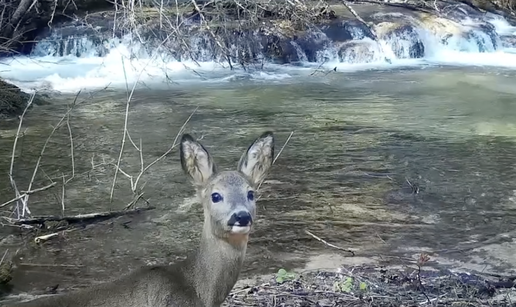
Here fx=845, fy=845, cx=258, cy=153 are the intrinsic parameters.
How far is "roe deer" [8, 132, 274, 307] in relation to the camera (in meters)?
4.34

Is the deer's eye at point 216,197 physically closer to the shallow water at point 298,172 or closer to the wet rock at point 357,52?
the shallow water at point 298,172

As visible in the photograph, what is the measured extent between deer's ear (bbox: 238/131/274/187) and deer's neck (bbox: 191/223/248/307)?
41 cm

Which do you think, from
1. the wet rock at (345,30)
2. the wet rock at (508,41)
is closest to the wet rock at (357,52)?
the wet rock at (345,30)

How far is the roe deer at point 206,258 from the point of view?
14.2 ft

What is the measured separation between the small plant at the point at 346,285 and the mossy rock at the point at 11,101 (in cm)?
874

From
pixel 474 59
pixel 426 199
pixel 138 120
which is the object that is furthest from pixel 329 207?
pixel 474 59

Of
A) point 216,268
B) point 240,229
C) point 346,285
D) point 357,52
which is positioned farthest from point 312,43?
point 240,229

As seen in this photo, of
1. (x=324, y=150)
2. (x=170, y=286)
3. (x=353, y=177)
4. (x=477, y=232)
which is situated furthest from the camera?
(x=324, y=150)

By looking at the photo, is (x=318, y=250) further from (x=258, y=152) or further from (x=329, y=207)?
(x=258, y=152)

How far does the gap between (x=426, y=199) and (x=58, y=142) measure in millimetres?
5111

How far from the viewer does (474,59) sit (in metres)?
21.5

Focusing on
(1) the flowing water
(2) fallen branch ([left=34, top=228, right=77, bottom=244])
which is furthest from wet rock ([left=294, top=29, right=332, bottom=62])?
(2) fallen branch ([left=34, top=228, right=77, bottom=244])

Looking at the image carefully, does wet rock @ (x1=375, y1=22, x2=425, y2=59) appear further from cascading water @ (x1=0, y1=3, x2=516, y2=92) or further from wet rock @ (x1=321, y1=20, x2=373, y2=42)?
wet rock @ (x1=321, y1=20, x2=373, y2=42)

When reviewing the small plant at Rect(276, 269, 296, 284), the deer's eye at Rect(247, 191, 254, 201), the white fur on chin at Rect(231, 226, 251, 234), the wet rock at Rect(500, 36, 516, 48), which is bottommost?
the small plant at Rect(276, 269, 296, 284)
